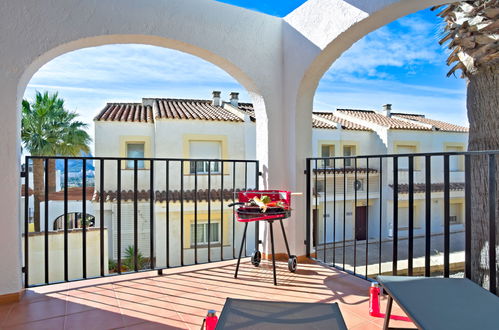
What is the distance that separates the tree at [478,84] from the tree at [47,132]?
11.3 meters

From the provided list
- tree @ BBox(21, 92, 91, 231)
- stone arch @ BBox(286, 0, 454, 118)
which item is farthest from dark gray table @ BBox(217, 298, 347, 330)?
tree @ BBox(21, 92, 91, 231)

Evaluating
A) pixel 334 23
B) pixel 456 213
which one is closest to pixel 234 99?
pixel 334 23

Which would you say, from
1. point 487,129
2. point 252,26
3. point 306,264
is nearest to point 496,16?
point 487,129

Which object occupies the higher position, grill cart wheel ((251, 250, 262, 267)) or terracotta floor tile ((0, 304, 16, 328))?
grill cart wheel ((251, 250, 262, 267))

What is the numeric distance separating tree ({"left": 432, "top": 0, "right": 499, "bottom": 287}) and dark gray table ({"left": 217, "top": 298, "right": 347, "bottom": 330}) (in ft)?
9.63

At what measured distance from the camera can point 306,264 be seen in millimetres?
3080

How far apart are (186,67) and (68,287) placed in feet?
38.6

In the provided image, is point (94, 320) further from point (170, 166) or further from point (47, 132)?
point (47, 132)

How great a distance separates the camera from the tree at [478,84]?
319cm

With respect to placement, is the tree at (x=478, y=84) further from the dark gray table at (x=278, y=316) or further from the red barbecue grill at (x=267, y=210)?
the dark gray table at (x=278, y=316)

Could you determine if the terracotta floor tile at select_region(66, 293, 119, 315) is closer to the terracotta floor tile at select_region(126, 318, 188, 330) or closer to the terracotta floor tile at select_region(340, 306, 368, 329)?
the terracotta floor tile at select_region(126, 318, 188, 330)

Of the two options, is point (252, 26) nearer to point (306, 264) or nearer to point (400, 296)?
point (306, 264)

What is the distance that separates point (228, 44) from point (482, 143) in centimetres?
296

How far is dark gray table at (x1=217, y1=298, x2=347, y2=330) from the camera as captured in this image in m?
1.30
